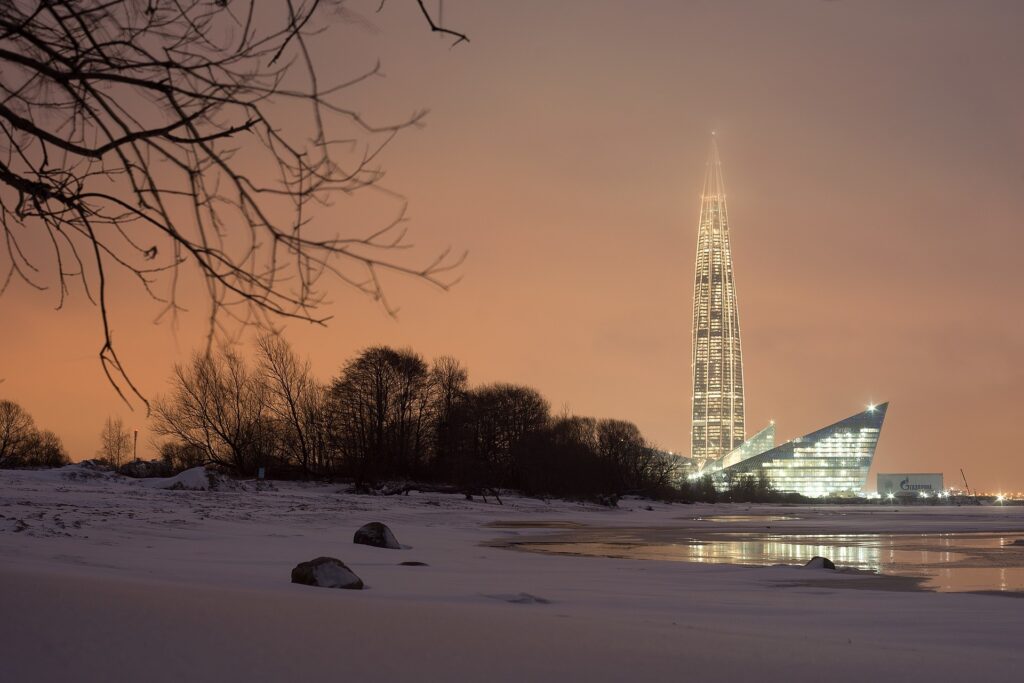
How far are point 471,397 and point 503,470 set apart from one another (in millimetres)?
9343

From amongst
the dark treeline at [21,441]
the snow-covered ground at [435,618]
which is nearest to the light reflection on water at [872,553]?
the snow-covered ground at [435,618]

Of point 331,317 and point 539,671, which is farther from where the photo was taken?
point 539,671

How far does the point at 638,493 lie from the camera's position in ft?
288

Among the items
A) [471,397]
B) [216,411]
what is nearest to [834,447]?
[471,397]

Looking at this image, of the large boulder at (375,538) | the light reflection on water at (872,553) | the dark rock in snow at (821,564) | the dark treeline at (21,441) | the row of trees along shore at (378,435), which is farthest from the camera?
the dark treeline at (21,441)

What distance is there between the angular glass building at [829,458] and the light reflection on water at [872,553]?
169564mm

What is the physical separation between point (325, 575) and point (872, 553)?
12.9 metres

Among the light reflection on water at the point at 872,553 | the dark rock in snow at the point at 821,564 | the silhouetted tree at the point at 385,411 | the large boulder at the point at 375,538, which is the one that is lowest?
the light reflection on water at the point at 872,553

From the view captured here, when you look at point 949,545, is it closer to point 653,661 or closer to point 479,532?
point 479,532

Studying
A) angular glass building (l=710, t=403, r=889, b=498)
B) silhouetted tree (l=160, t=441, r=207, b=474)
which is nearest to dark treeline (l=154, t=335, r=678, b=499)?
silhouetted tree (l=160, t=441, r=207, b=474)

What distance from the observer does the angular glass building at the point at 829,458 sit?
613ft

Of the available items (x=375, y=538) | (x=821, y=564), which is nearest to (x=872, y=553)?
(x=821, y=564)

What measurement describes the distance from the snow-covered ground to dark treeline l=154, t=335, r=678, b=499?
104 ft

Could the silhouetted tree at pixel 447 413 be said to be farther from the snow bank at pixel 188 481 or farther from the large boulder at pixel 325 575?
the large boulder at pixel 325 575
